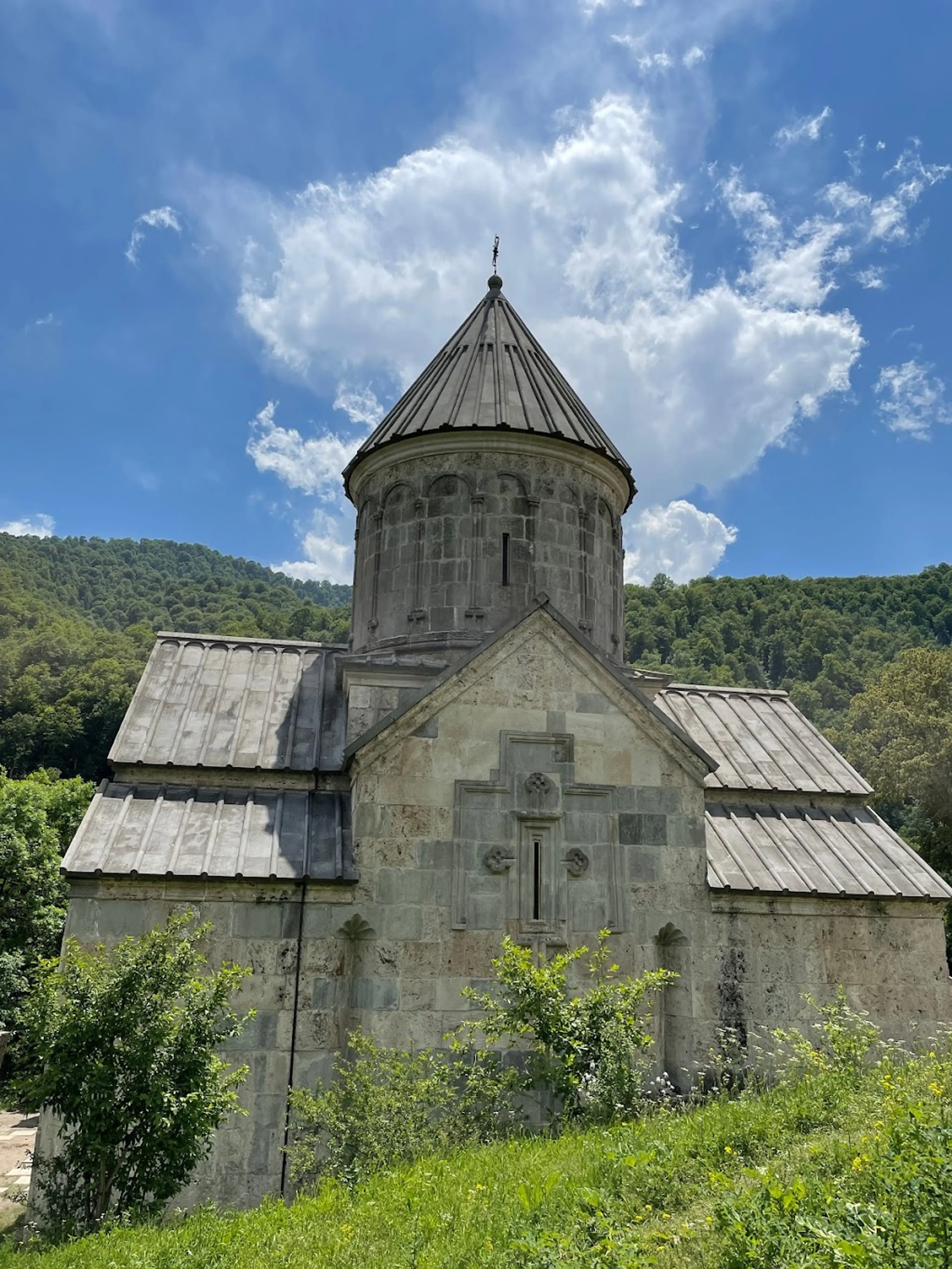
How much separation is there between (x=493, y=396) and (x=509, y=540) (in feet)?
6.29

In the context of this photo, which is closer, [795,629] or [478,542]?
[478,542]

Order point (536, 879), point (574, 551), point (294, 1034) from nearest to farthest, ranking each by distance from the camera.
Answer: point (294, 1034), point (536, 879), point (574, 551)

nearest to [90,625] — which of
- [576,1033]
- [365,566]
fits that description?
[365,566]

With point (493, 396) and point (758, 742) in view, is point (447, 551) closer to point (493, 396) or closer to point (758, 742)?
point (493, 396)

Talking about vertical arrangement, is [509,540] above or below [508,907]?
above

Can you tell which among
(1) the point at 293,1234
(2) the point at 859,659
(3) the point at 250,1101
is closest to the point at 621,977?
(3) the point at 250,1101

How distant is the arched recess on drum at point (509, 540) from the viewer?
421 inches

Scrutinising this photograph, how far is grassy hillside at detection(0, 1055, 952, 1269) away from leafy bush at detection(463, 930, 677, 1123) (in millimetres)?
322

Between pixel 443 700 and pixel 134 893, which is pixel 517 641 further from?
pixel 134 893

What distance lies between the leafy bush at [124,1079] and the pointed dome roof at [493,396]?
277 inches

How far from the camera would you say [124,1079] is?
230 inches

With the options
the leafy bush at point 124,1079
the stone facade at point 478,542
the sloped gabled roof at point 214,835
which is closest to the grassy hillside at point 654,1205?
the leafy bush at point 124,1079

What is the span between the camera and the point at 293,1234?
4.98 meters

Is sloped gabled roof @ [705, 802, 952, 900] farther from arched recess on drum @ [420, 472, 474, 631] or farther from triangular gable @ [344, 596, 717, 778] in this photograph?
arched recess on drum @ [420, 472, 474, 631]
